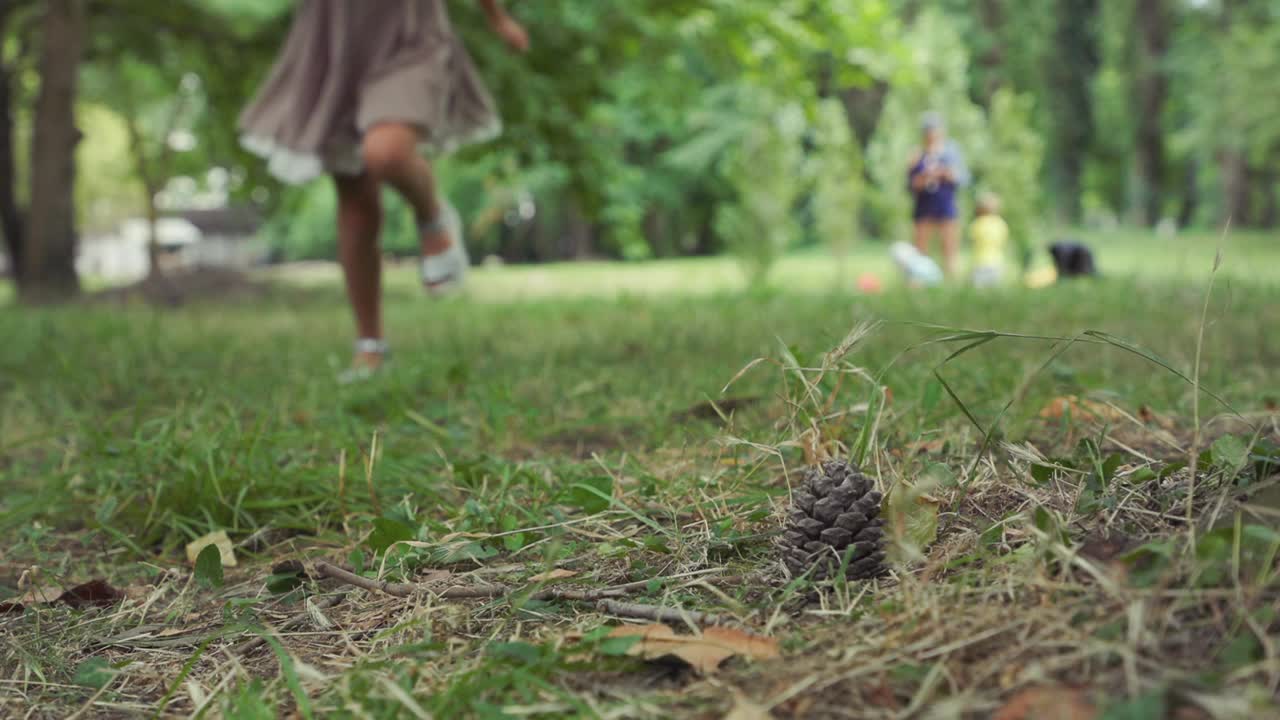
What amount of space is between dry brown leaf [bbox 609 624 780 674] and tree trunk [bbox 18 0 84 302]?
35.0ft

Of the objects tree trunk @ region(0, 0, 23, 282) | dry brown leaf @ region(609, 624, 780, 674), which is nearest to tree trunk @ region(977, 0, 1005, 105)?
tree trunk @ region(0, 0, 23, 282)

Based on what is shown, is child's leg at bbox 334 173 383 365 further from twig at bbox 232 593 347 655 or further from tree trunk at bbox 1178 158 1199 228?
tree trunk at bbox 1178 158 1199 228

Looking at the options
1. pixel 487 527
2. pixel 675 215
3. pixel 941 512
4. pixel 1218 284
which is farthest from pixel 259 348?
pixel 675 215

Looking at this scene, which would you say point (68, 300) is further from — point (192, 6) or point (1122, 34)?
point (1122, 34)

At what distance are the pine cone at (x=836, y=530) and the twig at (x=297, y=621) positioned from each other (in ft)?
1.98

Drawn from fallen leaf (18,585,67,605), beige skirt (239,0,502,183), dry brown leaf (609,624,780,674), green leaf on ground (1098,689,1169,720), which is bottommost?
fallen leaf (18,585,67,605)

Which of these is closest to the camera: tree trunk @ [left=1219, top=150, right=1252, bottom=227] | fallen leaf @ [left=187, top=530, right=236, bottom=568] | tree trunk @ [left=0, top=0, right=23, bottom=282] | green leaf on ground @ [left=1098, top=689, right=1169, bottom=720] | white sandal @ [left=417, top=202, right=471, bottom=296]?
green leaf on ground @ [left=1098, top=689, right=1169, bottom=720]

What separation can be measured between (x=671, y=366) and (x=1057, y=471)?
202 cm

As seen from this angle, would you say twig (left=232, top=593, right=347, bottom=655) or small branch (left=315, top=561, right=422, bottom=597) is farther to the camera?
small branch (left=315, top=561, right=422, bottom=597)

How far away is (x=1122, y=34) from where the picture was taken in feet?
120

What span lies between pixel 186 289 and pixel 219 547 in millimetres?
12191

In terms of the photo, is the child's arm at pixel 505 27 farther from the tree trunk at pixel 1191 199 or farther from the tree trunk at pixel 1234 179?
the tree trunk at pixel 1191 199

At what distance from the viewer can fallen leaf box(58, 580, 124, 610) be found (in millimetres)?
1530

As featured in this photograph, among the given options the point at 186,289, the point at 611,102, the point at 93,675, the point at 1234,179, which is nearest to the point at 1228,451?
the point at 93,675
